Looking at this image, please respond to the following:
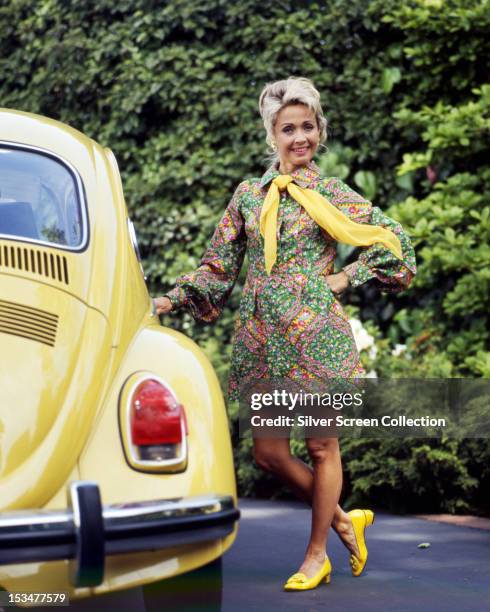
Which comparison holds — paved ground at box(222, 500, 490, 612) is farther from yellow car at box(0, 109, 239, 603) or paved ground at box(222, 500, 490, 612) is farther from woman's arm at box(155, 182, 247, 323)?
woman's arm at box(155, 182, 247, 323)

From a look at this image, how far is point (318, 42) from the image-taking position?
29.5 ft

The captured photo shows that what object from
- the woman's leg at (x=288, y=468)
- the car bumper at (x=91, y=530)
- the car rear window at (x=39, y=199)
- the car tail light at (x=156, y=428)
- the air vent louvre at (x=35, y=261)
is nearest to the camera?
the car bumper at (x=91, y=530)

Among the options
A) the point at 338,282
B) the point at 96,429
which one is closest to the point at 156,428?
the point at 96,429

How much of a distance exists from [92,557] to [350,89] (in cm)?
626

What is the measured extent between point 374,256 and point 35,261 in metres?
1.44

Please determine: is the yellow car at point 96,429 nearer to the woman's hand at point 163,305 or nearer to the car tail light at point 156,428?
the car tail light at point 156,428

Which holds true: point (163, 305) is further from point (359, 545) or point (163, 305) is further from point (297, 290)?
point (359, 545)

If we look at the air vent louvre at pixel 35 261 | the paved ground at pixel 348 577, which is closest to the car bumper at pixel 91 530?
the paved ground at pixel 348 577

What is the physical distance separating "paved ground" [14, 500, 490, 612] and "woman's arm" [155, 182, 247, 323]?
3.79 ft

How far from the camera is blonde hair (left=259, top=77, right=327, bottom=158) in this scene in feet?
15.4

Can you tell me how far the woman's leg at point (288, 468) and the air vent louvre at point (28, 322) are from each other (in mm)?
1332

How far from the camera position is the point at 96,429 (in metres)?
3.48

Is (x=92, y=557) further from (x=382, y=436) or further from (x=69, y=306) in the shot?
(x=382, y=436)

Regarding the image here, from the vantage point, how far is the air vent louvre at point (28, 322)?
11.7ft
